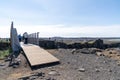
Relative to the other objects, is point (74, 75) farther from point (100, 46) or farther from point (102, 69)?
point (100, 46)

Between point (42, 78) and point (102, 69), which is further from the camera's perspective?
point (102, 69)

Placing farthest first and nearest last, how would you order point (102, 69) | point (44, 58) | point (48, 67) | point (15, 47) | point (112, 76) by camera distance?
1. point (15, 47)
2. point (44, 58)
3. point (48, 67)
4. point (102, 69)
5. point (112, 76)

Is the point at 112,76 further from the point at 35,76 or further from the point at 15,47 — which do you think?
the point at 15,47

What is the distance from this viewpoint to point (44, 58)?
632 inches

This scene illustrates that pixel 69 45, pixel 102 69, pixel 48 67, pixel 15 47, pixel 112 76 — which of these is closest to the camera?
pixel 112 76

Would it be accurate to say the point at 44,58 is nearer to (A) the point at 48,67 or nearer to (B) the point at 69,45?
(A) the point at 48,67

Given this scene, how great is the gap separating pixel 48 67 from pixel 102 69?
3034 mm

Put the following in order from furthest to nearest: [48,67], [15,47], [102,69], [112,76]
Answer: [15,47]
[48,67]
[102,69]
[112,76]

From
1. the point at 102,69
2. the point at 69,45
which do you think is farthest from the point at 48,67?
the point at 69,45

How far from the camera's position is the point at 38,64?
47.2ft

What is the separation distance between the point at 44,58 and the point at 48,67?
197 centimetres

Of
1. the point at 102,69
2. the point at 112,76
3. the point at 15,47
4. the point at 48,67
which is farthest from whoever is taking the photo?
the point at 15,47

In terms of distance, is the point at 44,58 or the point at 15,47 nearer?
the point at 44,58

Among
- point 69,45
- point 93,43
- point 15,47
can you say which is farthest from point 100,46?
point 15,47
